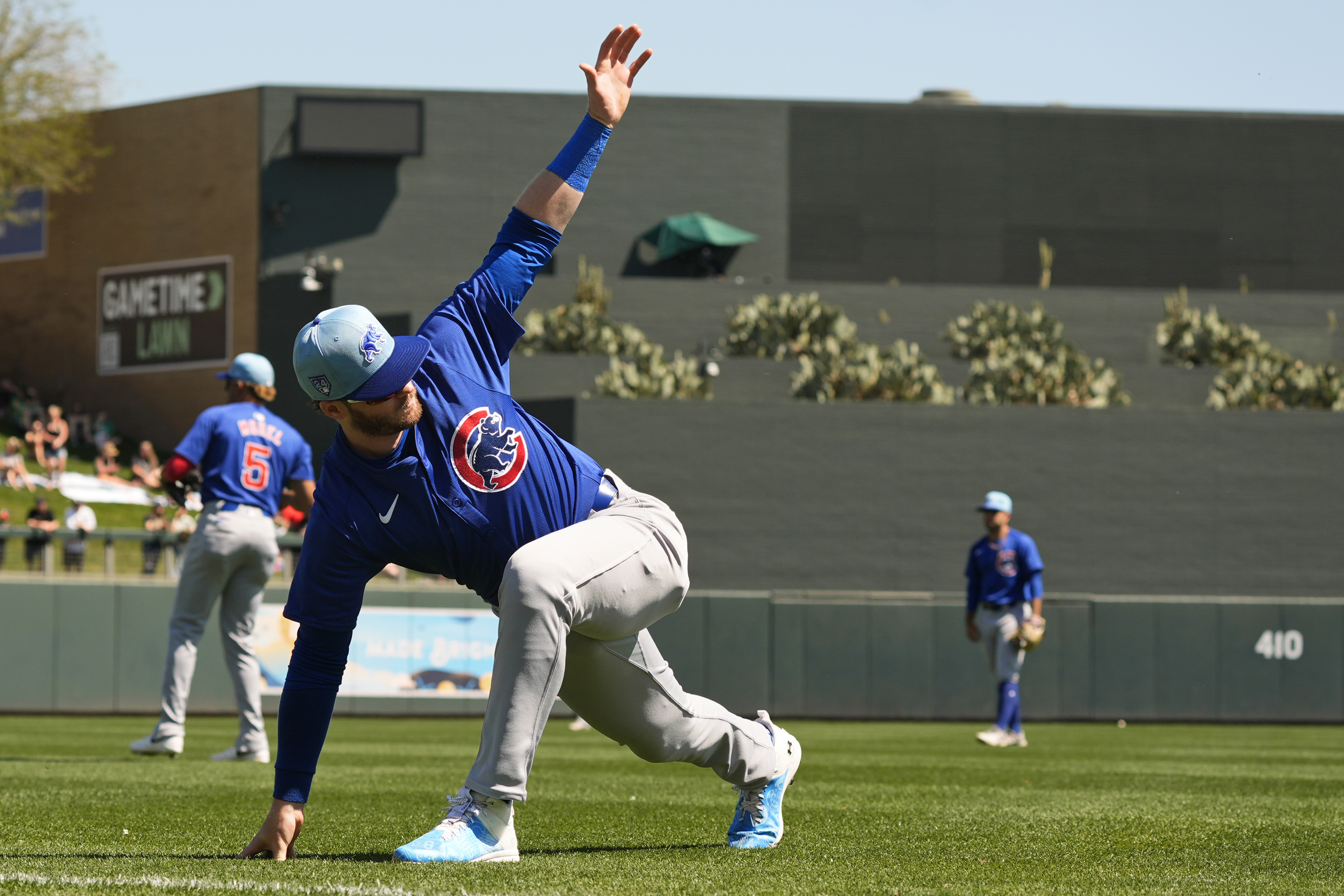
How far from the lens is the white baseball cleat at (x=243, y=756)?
9375mm

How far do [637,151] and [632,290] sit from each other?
7.72 meters

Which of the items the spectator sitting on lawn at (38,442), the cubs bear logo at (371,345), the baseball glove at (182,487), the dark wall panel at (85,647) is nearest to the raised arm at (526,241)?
the cubs bear logo at (371,345)

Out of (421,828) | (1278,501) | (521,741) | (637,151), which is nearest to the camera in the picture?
(521,741)

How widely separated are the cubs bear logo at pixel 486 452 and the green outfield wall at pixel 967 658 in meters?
14.7

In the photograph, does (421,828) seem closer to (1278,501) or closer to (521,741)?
(521,741)

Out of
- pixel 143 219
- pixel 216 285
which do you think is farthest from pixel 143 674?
pixel 143 219

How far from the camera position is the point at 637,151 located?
116 ft

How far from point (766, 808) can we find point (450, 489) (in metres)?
1.52

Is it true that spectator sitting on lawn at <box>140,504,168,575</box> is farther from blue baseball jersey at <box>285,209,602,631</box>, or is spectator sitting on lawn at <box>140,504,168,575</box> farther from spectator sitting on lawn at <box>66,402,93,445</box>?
spectator sitting on lawn at <box>66,402,93,445</box>

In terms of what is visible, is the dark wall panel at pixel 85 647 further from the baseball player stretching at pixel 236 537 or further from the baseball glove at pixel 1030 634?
Answer: the baseball glove at pixel 1030 634

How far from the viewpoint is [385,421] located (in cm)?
419

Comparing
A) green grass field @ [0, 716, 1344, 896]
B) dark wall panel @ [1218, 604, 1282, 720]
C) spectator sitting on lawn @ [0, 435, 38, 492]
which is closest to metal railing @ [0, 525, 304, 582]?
green grass field @ [0, 716, 1344, 896]

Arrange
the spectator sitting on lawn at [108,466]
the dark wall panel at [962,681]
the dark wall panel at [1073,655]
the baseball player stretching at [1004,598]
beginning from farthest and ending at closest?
the spectator sitting on lawn at [108,466]
the dark wall panel at [1073,655]
the dark wall panel at [962,681]
the baseball player stretching at [1004,598]

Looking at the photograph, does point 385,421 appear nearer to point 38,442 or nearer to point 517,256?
point 517,256
